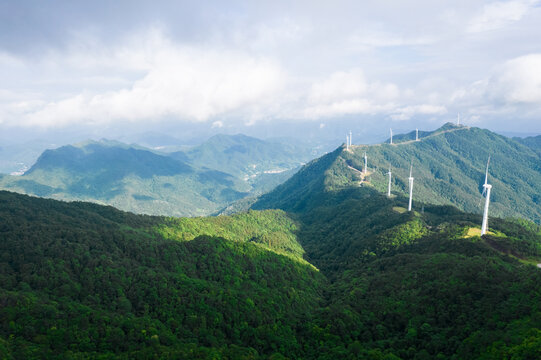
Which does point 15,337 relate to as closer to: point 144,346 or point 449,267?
point 144,346

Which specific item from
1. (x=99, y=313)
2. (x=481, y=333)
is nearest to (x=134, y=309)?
(x=99, y=313)

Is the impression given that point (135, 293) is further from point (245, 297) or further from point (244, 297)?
point (245, 297)

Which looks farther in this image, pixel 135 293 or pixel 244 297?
pixel 244 297

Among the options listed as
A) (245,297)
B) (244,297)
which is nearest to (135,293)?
(244,297)

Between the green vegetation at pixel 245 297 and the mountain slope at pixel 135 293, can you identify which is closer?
the mountain slope at pixel 135 293

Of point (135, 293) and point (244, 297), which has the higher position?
point (135, 293)

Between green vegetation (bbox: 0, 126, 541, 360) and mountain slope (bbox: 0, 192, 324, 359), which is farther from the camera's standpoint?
green vegetation (bbox: 0, 126, 541, 360)

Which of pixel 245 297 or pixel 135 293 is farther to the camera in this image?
pixel 245 297

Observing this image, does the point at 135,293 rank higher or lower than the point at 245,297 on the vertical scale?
higher
